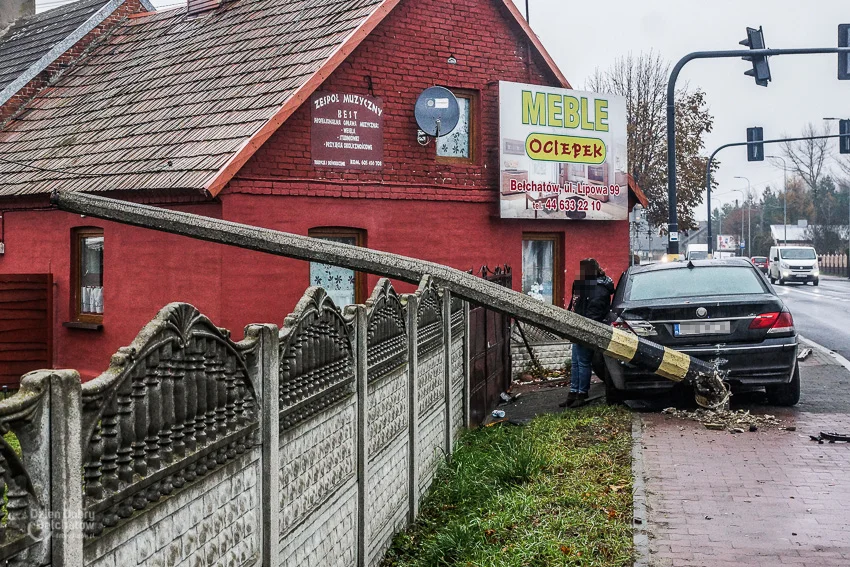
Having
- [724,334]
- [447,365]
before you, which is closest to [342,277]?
[447,365]

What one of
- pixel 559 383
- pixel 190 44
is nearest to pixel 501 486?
pixel 559 383

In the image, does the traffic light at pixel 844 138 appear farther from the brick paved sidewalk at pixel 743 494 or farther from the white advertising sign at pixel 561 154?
the brick paved sidewalk at pixel 743 494

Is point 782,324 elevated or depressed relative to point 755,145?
depressed

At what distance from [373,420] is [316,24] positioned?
11948 mm

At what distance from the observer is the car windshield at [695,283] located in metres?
11.6

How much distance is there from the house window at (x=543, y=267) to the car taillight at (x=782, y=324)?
27.5 ft

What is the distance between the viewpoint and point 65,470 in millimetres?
2838

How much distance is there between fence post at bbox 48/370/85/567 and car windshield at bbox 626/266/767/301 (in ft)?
30.8

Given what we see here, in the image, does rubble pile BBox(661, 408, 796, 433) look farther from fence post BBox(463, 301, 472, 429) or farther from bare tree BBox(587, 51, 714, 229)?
bare tree BBox(587, 51, 714, 229)

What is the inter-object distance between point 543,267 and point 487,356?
6717 mm

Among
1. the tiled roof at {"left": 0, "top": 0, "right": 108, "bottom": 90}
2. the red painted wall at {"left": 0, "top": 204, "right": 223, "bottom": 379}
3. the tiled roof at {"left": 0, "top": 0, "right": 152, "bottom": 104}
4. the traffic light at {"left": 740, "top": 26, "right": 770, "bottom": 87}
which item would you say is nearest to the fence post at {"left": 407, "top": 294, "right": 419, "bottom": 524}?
the red painted wall at {"left": 0, "top": 204, "right": 223, "bottom": 379}

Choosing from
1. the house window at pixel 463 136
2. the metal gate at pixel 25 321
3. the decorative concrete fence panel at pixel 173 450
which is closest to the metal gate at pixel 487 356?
the house window at pixel 463 136

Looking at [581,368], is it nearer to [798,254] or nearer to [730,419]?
[730,419]

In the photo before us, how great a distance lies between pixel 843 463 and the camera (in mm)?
8750
